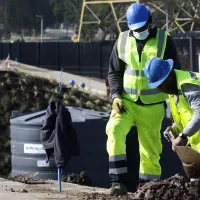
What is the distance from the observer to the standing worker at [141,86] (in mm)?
8492

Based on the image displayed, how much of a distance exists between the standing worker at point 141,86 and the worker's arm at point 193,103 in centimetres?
151

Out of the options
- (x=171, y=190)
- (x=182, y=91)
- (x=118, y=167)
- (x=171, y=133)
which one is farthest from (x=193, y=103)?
(x=118, y=167)

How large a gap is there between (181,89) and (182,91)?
25 millimetres

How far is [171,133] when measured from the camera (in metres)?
7.41

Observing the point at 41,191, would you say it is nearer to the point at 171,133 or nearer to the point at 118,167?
the point at 118,167

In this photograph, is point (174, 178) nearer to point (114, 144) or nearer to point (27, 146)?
point (114, 144)

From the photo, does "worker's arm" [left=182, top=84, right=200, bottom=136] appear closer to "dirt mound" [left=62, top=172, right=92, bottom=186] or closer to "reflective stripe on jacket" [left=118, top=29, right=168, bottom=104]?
"reflective stripe on jacket" [left=118, top=29, right=168, bottom=104]

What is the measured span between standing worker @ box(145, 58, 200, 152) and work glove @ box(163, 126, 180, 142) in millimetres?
178

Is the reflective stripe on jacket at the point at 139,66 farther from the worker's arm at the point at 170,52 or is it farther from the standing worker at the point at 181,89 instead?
the standing worker at the point at 181,89

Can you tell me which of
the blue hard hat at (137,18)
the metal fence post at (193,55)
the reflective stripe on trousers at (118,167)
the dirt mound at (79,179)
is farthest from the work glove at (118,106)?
the metal fence post at (193,55)

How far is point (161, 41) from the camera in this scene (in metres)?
8.57

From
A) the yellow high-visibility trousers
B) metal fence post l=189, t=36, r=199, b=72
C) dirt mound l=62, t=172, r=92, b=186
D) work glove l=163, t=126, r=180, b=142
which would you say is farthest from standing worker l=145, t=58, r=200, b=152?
metal fence post l=189, t=36, r=199, b=72

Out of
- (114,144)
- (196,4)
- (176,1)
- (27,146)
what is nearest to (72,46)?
(176,1)

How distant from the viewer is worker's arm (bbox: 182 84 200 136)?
22.5ft
